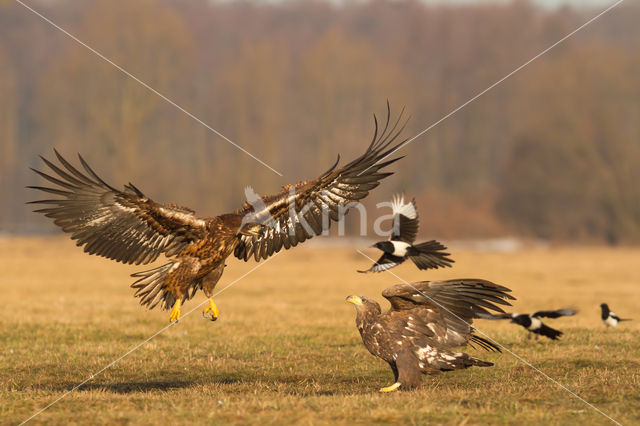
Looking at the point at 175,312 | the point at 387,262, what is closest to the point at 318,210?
the point at 387,262

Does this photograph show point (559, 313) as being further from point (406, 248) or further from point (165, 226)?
point (165, 226)

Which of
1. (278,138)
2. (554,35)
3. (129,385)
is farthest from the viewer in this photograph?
(554,35)

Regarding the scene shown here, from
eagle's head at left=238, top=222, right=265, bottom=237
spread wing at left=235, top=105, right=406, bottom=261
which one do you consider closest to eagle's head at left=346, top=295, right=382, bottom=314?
eagle's head at left=238, top=222, right=265, bottom=237

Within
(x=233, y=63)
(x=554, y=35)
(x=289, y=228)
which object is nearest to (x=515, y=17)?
(x=554, y=35)

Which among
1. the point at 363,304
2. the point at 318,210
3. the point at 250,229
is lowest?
the point at 363,304

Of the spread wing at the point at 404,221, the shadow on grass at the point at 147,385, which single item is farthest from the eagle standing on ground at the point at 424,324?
the spread wing at the point at 404,221

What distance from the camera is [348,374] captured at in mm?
12023

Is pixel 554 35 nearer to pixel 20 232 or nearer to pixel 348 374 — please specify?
pixel 20 232

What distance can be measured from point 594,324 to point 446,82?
6809 cm

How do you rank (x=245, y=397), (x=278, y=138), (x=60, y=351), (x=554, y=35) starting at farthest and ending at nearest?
(x=554, y=35) < (x=278, y=138) < (x=60, y=351) < (x=245, y=397)

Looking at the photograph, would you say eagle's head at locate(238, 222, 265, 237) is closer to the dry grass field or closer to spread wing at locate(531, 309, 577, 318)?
the dry grass field

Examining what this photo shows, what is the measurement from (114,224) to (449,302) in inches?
184

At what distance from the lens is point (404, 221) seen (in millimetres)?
14344

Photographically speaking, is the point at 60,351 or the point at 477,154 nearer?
the point at 60,351
